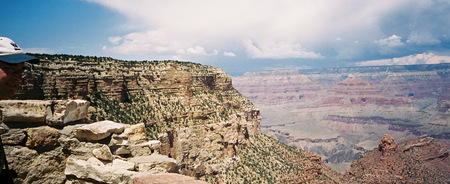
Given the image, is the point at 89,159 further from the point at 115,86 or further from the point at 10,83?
the point at 115,86

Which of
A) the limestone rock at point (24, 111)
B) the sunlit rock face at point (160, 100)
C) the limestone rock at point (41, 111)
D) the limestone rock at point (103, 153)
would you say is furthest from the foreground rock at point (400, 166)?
the limestone rock at point (24, 111)

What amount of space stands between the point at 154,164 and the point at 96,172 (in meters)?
1.50

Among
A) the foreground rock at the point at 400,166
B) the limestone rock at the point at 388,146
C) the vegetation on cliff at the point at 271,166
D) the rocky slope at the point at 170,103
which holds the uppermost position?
the rocky slope at the point at 170,103

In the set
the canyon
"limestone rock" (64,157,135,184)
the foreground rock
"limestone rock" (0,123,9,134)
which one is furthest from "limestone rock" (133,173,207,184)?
the foreground rock

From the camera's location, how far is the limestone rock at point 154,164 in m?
7.06

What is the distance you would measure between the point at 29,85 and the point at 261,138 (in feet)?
162

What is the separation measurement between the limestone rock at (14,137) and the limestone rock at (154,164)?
114 inches

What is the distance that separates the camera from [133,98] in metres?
39.3

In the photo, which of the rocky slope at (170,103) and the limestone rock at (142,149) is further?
the rocky slope at (170,103)

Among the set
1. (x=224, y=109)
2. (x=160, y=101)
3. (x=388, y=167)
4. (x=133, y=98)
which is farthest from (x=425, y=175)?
(x=133, y=98)

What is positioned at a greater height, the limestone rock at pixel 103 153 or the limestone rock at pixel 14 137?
the limestone rock at pixel 14 137

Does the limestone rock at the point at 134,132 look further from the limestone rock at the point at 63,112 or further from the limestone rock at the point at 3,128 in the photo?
the limestone rock at the point at 3,128

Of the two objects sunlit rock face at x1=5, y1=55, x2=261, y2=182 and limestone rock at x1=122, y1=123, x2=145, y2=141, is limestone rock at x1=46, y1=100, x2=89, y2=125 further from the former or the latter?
sunlit rock face at x1=5, y1=55, x2=261, y2=182

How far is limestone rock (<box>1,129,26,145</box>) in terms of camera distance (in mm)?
6535
